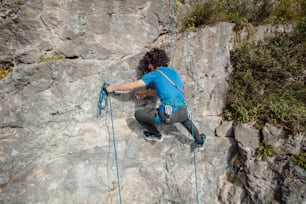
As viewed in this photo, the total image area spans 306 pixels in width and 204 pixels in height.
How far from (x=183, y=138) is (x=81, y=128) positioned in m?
2.26

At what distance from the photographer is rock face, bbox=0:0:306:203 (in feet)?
13.0

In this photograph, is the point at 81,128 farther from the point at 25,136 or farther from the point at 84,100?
the point at 25,136

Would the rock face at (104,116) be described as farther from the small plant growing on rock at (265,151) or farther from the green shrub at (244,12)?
the green shrub at (244,12)

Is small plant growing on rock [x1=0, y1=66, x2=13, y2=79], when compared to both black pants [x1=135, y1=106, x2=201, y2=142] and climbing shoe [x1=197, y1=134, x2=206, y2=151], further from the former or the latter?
climbing shoe [x1=197, y1=134, x2=206, y2=151]

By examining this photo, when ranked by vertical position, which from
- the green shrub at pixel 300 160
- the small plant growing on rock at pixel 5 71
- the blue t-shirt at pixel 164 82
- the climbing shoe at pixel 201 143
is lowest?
the green shrub at pixel 300 160

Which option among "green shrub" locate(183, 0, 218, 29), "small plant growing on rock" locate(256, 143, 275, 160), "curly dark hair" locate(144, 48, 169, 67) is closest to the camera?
"curly dark hair" locate(144, 48, 169, 67)

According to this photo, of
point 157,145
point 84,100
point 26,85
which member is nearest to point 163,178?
point 157,145

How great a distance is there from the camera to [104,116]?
15.0 feet

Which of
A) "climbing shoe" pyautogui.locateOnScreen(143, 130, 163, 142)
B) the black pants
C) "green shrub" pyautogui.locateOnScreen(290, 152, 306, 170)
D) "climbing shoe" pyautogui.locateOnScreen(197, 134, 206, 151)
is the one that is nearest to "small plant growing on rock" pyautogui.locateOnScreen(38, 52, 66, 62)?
the black pants

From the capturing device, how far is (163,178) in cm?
501

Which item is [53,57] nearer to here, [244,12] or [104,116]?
[104,116]

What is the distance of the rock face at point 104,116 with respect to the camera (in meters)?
3.97

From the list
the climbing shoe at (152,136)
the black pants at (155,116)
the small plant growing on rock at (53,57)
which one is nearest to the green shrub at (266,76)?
the black pants at (155,116)

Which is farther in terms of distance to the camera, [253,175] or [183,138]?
[183,138]
